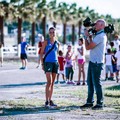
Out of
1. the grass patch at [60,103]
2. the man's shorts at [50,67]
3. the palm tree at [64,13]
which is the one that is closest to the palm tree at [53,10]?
the palm tree at [64,13]

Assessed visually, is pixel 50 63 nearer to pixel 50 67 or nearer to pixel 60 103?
pixel 50 67

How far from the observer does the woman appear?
10531 mm

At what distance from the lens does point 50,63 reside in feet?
34.8

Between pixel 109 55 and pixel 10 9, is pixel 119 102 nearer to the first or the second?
pixel 109 55

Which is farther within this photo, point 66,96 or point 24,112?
point 66,96

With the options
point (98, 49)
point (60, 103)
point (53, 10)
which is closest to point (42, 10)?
point (53, 10)

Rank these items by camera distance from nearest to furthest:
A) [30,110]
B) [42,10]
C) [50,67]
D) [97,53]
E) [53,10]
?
1. [30,110]
2. [97,53]
3. [50,67]
4. [42,10]
5. [53,10]

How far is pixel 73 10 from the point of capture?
7594cm

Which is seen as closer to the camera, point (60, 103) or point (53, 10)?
point (60, 103)

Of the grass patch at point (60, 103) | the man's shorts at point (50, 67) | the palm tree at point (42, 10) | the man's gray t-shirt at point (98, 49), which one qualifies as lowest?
the grass patch at point (60, 103)

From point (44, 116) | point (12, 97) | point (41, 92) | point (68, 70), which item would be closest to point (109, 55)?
point (68, 70)

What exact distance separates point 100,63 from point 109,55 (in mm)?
8262

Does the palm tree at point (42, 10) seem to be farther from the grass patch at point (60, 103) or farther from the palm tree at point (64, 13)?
the grass patch at point (60, 103)

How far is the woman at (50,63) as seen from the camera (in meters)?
10.5
